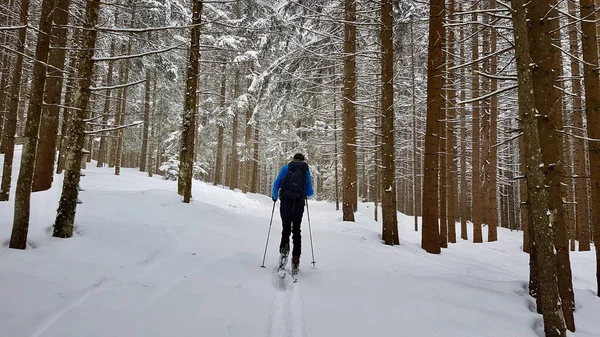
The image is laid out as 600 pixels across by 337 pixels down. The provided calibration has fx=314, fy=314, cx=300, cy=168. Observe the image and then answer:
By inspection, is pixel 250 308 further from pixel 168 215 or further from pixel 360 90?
pixel 360 90

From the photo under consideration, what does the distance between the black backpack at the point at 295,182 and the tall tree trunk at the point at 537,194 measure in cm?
357

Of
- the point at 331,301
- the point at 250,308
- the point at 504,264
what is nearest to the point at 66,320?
the point at 250,308

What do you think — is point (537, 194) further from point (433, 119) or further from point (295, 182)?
point (433, 119)

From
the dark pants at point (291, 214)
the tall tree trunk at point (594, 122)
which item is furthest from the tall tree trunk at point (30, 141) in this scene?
the tall tree trunk at point (594, 122)

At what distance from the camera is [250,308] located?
13.2 feet

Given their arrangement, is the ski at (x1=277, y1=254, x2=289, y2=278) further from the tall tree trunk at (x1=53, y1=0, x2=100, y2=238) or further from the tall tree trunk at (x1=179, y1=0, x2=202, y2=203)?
the tall tree trunk at (x1=179, y1=0, x2=202, y2=203)

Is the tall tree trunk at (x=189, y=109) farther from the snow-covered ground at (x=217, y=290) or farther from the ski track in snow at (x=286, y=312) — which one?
the ski track in snow at (x=286, y=312)

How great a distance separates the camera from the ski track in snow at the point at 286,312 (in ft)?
11.7

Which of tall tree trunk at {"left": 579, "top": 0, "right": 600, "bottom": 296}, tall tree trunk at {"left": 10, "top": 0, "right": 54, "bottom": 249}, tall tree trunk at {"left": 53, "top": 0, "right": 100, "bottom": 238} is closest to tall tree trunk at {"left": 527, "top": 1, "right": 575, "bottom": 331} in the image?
tall tree trunk at {"left": 579, "top": 0, "right": 600, "bottom": 296}

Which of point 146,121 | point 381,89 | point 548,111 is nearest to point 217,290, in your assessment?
point 548,111

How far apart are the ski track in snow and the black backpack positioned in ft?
5.29

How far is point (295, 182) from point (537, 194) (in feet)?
12.2

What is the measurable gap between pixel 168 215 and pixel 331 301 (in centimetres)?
541

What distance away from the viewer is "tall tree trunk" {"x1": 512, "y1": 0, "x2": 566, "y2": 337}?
3.62 metres
